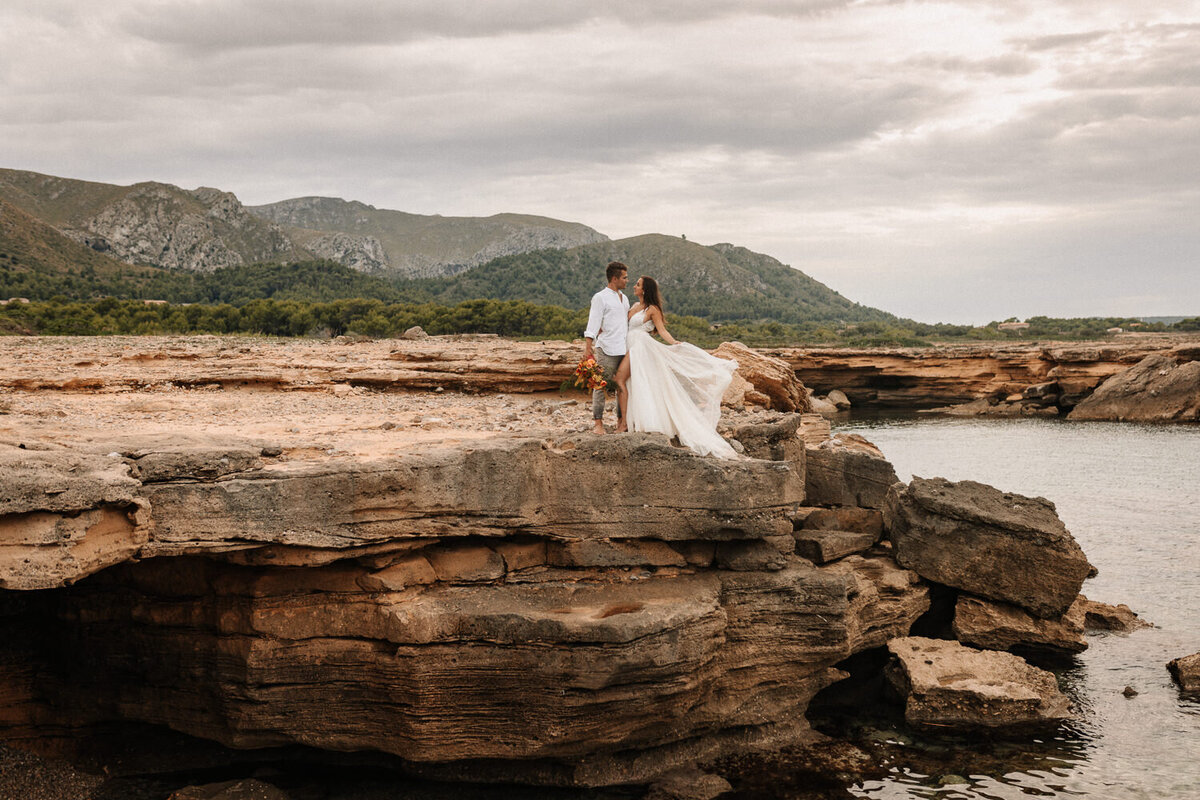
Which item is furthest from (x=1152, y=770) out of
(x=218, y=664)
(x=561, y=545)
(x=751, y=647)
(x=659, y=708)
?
(x=218, y=664)

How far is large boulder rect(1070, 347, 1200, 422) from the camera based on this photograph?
150ft

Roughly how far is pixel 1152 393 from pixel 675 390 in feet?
145

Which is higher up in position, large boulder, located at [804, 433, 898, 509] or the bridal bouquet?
the bridal bouquet

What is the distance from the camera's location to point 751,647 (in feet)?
36.4

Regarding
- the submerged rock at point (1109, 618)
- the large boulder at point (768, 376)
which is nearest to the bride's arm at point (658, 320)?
the submerged rock at point (1109, 618)

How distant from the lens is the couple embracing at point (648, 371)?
11680 mm

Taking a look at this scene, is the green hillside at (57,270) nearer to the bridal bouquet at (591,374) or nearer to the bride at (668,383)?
the bridal bouquet at (591,374)

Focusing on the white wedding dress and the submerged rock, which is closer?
the white wedding dress

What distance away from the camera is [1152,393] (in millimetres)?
46281

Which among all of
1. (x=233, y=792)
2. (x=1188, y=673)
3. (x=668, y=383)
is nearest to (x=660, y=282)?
(x=1188, y=673)

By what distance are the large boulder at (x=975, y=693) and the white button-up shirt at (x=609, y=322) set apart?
20.4ft

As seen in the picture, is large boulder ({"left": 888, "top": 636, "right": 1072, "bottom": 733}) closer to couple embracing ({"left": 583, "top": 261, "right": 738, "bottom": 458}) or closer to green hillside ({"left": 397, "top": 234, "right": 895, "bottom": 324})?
couple embracing ({"left": 583, "top": 261, "right": 738, "bottom": 458})

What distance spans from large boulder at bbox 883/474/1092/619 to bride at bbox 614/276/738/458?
4384mm

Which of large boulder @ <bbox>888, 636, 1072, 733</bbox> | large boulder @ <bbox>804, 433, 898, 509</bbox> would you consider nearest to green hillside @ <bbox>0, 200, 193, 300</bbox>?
large boulder @ <bbox>804, 433, 898, 509</bbox>
